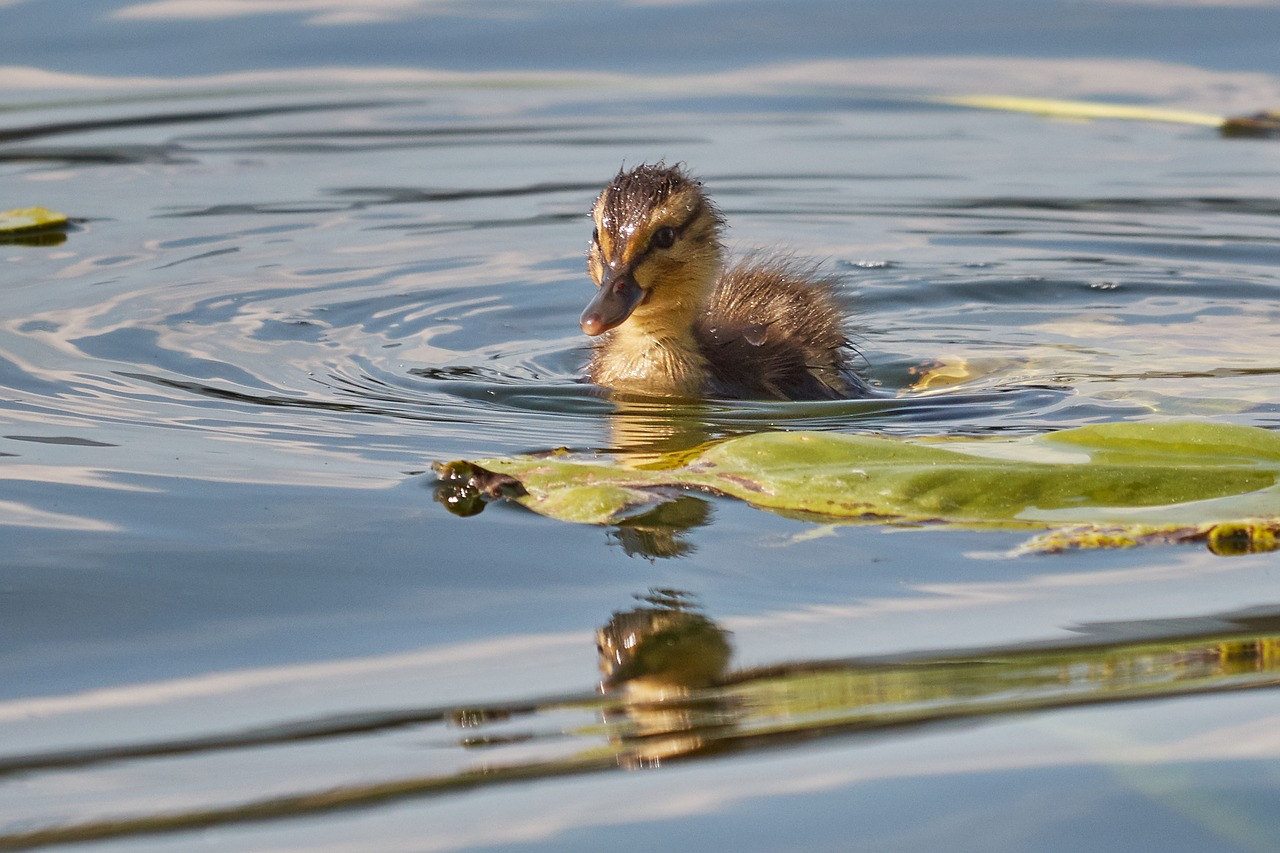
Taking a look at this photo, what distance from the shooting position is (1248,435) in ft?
14.3

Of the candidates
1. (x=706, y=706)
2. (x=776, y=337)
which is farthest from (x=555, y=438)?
(x=706, y=706)

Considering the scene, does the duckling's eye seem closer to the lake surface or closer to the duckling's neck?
the duckling's neck

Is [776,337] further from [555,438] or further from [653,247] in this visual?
[555,438]

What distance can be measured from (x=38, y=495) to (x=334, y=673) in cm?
147

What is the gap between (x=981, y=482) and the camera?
13.5 ft

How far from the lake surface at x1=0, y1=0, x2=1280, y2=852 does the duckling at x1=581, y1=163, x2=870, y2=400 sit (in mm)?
295

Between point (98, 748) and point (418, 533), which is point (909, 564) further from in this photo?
point (98, 748)

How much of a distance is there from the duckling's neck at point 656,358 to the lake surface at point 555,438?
0.27 metres

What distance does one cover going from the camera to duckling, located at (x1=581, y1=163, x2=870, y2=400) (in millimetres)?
6148

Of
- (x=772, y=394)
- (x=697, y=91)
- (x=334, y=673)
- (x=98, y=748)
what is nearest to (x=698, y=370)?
(x=772, y=394)

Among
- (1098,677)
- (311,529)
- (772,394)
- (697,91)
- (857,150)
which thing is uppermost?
(697,91)

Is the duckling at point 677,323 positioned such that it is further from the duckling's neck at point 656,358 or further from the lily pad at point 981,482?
the lily pad at point 981,482

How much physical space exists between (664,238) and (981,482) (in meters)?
2.37

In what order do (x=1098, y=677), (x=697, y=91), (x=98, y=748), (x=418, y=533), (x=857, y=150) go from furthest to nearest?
(x=697, y=91) → (x=857, y=150) → (x=418, y=533) → (x=1098, y=677) → (x=98, y=748)
